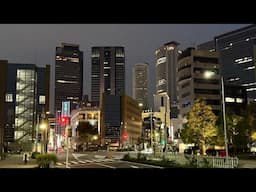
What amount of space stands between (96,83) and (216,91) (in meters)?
130

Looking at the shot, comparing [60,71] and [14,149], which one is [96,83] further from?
[14,149]

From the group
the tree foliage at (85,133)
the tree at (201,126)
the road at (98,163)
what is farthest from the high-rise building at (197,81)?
the road at (98,163)

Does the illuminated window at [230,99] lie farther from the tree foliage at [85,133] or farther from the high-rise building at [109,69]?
the high-rise building at [109,69]

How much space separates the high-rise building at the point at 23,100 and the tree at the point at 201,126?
52.1m

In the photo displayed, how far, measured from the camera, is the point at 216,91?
73125 millimetres

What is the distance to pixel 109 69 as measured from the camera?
193375mm

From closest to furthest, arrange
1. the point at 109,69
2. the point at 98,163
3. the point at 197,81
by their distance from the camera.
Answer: the point at 98,163 < the point at 197,81 < the point at 109,69

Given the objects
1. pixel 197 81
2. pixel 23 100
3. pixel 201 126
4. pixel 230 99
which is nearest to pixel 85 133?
pixel 23 100

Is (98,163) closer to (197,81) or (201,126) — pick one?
(201,126)

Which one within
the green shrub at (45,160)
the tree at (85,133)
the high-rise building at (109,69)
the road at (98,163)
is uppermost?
the high-rise building at (109,69)

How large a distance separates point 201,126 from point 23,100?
5639 centimetres

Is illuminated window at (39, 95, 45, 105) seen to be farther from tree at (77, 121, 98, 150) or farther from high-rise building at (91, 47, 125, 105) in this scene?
high-rise building at (91, 47, 125, 105)

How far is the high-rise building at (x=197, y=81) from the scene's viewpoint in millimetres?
71875
